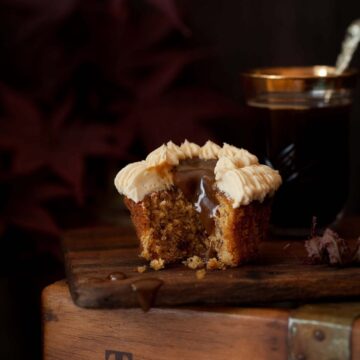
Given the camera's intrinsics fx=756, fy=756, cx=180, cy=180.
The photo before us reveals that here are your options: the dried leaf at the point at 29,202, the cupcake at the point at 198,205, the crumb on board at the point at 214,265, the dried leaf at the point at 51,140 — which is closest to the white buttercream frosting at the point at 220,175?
the cupcake at the point at 198,205

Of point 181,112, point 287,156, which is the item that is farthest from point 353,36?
point 181,112

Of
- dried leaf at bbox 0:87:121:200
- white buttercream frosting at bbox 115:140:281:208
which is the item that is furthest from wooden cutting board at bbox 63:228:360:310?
dried leaf at bbox 0:87:121:200

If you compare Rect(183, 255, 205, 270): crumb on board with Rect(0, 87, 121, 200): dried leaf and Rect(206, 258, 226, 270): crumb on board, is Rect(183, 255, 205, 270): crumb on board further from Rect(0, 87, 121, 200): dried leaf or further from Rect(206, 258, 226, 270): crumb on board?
Rect(0, 87, 121, 200): dried leaf

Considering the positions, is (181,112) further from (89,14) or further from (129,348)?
(129,348)

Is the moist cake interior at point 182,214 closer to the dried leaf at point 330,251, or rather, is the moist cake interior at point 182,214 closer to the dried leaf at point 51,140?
the dried leaf at point 330,251

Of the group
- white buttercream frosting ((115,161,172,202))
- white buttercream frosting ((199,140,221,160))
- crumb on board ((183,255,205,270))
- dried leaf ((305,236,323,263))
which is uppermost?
white buttercream frosting ((199,140,221,160))

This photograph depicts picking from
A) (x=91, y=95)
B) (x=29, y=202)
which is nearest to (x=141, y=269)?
(x=29, y=202)

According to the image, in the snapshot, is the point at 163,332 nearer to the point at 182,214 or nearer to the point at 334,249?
the point at 182,214
